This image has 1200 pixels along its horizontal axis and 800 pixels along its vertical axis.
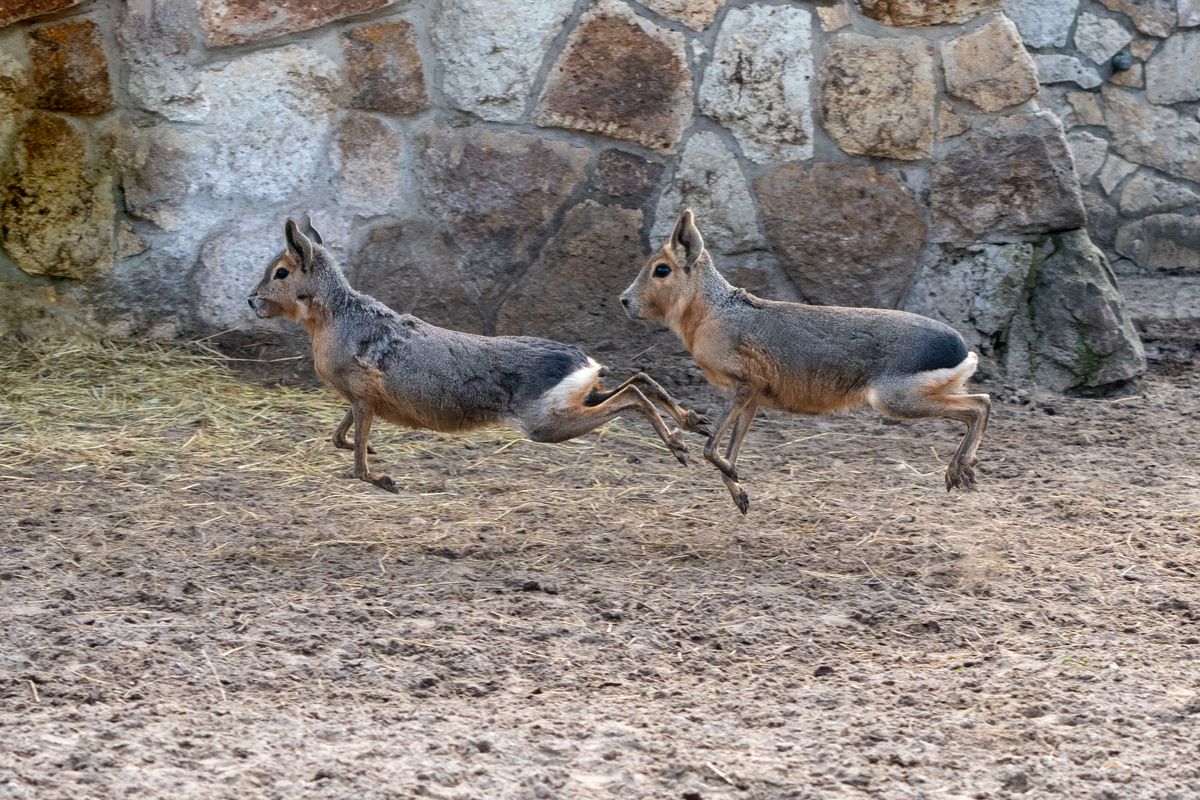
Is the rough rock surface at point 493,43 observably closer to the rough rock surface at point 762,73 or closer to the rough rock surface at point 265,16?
the rough rock surface at point 265,16

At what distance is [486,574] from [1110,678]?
77.7 inches

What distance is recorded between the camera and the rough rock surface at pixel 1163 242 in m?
9.65

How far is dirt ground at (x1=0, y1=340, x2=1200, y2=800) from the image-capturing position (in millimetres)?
3352

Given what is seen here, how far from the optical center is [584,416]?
555cm

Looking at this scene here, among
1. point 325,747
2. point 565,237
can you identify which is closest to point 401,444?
point 565,237

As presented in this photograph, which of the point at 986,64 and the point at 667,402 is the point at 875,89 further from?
the point at 667,402

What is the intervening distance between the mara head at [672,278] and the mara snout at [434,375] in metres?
0.52

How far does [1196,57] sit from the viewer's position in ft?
31.3

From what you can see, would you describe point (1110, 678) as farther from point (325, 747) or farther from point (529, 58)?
point (529, 58)

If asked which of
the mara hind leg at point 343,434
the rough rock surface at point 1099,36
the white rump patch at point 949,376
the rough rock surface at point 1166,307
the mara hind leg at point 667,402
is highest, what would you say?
the rough rock surface at point 1099,36

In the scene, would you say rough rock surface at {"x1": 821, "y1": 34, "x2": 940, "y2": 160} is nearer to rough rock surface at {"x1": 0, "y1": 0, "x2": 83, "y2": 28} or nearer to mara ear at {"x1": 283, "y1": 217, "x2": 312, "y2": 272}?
mara ear at {"x1": 283, "y1": 217, "x2": 312, "y2": 272}

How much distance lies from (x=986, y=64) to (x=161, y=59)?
396cm

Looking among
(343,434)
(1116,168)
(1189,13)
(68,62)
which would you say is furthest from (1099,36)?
(68,62)

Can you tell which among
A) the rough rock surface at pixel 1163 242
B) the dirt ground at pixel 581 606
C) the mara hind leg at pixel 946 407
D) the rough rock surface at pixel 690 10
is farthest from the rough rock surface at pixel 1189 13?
the mara hind leg at pixel 946 407
